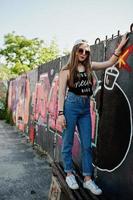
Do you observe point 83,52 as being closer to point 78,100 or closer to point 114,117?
point 78,100

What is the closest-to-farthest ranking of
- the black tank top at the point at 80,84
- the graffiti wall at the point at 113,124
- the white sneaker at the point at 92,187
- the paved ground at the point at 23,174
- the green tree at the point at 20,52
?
the graffiti wall at the point at 113,124 → the white sneaker at the point at 92,187 → the black tank top at the point at 80,84 → the paved ground at the point at 23,174 → the green tree at the point at 20,52

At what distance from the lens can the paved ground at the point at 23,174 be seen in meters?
5.71

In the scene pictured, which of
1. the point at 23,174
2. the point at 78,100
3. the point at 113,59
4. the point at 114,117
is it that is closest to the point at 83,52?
the point at 113,59

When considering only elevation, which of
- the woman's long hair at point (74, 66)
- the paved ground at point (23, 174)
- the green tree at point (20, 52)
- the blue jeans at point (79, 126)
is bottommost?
the paved ground at point (23, 174)

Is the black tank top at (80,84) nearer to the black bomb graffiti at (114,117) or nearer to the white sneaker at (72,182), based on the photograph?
the black bomb graffiti at (114,117)

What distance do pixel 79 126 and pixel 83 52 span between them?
36.8 inches

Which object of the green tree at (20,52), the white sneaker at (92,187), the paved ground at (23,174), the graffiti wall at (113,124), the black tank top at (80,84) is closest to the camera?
the graffiti wall at (113,124)

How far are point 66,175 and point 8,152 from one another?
530cm

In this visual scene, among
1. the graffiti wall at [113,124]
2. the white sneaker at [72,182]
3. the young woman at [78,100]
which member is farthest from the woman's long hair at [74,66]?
the white sneaker at [72,182]

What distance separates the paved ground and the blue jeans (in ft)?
4.78

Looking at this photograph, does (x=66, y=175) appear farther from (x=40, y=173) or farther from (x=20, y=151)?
(x=20, y=151)

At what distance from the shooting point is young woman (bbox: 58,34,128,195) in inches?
162

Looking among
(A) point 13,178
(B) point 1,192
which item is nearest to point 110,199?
(B) point 1,192

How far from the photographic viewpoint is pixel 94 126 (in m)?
4.94
